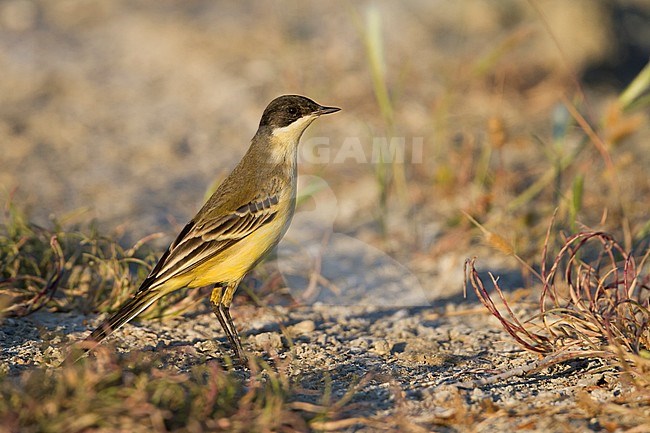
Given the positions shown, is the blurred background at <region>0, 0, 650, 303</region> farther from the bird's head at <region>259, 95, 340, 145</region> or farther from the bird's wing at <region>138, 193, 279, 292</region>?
the bird's wing at <region>138, 193, 279, 292</region>

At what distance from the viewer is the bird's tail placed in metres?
4.14

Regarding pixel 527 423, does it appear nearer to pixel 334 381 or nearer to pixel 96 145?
pixel 334 381

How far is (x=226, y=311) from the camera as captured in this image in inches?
185

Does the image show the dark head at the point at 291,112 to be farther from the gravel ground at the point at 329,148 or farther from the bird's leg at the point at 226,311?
the gravel ground at the point at 329,148

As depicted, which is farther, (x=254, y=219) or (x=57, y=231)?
(x=57, y=231)

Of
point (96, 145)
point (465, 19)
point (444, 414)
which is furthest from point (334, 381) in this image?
point (465, 19)

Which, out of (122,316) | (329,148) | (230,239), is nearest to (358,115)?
(329,148)

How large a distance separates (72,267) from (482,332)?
2619 millimetres

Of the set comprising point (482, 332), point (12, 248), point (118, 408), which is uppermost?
point (12, 248)

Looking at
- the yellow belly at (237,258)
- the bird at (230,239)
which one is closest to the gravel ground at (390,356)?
the bird at (230,239)

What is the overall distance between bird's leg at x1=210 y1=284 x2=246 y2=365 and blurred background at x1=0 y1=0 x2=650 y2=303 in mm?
1084

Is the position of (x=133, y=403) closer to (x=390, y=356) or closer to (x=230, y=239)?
(x=230, y=239)

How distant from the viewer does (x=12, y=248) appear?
497cm

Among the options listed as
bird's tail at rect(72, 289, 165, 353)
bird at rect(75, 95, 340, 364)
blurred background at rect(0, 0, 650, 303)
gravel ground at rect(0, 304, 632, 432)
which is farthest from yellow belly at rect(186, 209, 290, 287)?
blurred background at rect(0, 0, 650, 303)
